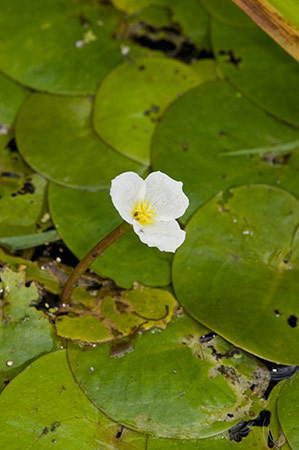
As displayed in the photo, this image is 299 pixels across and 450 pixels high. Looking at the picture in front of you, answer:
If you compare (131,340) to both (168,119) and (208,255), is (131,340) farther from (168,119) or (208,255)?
(168,119)

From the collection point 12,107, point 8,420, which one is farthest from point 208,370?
point 12,107

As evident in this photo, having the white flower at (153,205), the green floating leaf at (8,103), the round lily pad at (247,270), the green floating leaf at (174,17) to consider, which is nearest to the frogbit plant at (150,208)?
the white flower at (153,205)

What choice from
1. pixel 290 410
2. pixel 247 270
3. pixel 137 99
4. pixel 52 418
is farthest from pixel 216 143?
pixel 52 418

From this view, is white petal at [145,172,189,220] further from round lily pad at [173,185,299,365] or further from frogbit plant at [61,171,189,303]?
round lily pad at [173,185,299,365]

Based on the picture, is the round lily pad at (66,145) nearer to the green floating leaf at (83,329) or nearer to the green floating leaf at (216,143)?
the green floating leaf at (216,143)

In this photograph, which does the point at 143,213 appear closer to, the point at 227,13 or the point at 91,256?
the point at 91,256

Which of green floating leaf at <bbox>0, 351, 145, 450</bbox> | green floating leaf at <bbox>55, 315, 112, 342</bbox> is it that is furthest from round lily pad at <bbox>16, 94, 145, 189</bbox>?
green floating leaf at <bbox>0, 351, 145, 450</bbox>
